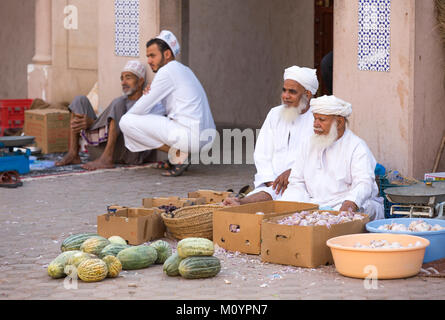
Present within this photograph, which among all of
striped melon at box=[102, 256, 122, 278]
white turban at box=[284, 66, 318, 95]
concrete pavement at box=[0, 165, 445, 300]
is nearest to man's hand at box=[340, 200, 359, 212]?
concrete pavement at box=[0, 165, 445, 300]

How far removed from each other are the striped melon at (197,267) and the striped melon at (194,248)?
71mm

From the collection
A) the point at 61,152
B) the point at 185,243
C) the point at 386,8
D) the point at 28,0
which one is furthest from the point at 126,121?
the point at 28,0

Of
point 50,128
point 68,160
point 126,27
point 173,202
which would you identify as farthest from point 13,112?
point 173,202

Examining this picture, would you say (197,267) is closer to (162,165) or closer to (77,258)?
(77,258)

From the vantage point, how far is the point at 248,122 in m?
14.1

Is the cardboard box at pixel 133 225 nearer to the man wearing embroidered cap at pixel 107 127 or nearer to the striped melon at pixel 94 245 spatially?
the striped melon at pixel 94 245

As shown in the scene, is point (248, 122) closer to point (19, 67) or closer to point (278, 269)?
point (19, 67)

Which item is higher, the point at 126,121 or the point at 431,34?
the point at 431,34

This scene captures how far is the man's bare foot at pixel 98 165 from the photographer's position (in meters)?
10.8

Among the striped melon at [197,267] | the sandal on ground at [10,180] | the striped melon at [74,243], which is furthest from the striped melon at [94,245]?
the sandal on ground at [10,180]

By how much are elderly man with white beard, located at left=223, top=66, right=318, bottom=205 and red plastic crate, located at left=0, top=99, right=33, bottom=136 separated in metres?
7.15

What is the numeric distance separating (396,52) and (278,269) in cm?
306

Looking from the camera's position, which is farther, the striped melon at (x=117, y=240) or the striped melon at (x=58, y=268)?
the striped melon at (x=117, y=240)

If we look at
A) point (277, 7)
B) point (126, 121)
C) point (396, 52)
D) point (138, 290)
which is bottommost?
point (138, 290)
